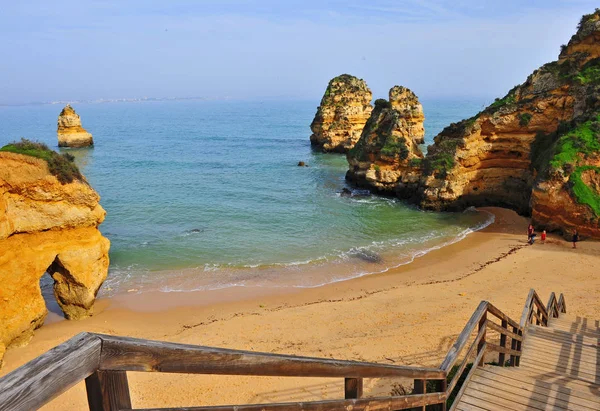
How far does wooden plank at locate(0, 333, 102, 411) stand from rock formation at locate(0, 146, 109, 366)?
1453 centimetres

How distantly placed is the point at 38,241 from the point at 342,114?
2093 inches

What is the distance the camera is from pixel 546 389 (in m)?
6.09

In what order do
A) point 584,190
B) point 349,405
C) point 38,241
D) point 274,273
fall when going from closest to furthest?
point 349,405
point 38,241
point 274,273
point 584,190

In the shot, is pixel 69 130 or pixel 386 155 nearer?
pixel 386 155

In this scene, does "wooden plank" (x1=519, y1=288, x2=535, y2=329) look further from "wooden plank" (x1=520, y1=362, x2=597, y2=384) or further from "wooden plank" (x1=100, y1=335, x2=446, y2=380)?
"wooden plank" (x1=100, y1=335, x2=446, y2=380)

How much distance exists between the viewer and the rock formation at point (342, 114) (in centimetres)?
6419

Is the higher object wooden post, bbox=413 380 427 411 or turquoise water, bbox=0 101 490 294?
wooden post, bbox=413 380 427 411

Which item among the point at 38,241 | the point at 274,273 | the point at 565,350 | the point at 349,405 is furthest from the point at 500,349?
the point at 274,273

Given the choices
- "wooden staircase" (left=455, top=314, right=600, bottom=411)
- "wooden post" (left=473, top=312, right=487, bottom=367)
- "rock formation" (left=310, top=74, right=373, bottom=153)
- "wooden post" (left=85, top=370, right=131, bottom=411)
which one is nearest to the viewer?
"wooden post" (left=85, top=370, right=131, bottom=411)

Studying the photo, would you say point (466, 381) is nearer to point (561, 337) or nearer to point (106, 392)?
point (561, 337)

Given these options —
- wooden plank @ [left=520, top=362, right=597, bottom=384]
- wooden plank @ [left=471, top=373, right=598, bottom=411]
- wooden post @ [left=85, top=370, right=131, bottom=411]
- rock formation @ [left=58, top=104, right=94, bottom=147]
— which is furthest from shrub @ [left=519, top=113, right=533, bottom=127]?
rock formation @ [left=58, top=104, right=94, bottom=147]

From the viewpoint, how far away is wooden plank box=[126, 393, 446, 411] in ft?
7.63

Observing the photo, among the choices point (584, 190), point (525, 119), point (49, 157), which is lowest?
point (584, 190)

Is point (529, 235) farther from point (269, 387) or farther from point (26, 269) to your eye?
point (26, 269)
